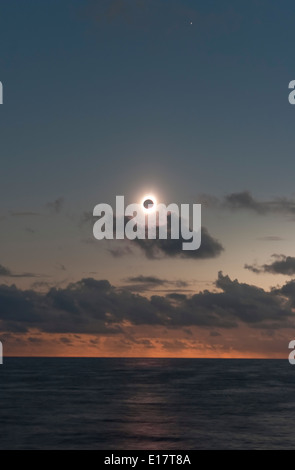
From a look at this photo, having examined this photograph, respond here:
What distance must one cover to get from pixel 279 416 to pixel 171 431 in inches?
1037

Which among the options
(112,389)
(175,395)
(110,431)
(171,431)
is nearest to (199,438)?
(171,431)

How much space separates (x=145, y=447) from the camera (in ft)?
267

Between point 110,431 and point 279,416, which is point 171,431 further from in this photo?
point 279,416

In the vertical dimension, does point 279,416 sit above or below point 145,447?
above

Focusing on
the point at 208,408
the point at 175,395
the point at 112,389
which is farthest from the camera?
the point at 112,389

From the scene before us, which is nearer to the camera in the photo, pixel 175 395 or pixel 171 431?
pixel 171 431

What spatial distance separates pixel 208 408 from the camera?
124m
